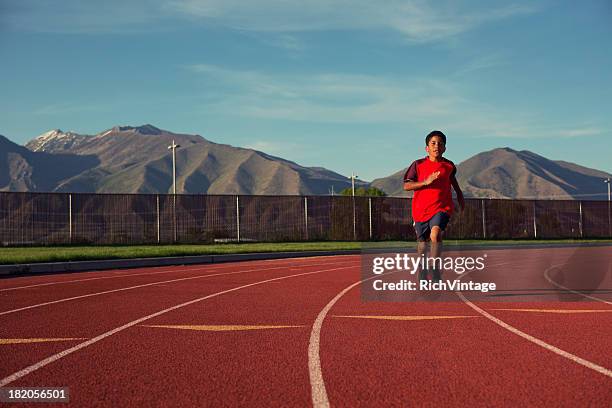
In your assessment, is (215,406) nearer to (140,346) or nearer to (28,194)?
(140,346)

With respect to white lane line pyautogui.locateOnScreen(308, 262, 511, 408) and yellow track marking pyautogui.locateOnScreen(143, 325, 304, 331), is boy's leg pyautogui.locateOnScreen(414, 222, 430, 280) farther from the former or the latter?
yellow track marking pyautogui.locateOnScreen(143, 325, 304, 331)

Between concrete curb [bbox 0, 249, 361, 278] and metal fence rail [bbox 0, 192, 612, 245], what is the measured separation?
8.71 meters

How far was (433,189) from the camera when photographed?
34.1 ft

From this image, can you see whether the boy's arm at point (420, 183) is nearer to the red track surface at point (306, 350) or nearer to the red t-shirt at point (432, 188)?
the red t-shirt at point (432, 188)

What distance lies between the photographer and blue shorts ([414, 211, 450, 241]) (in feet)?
34.0

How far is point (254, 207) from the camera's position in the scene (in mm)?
36219

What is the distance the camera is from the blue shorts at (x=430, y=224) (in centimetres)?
1035

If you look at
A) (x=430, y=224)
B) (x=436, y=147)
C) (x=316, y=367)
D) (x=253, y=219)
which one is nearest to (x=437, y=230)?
(x=430, y=224)

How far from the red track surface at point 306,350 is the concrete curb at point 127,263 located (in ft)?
21.4

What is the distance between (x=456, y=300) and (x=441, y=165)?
1.96 meters

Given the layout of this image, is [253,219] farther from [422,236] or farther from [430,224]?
[430,224]

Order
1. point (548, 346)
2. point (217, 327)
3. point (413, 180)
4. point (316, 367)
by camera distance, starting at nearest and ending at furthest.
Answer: point (316, 367) → point (548, 346) → point (217, 327) → point (413, 180)

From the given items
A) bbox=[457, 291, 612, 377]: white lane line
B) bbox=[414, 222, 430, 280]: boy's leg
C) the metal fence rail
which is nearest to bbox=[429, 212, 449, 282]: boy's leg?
bbox=[414, 222, 430, 280]: boy's leg

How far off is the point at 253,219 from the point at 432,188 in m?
25.4
